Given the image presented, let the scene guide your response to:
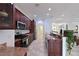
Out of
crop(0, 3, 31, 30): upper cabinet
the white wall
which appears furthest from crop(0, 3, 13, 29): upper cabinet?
the white wall

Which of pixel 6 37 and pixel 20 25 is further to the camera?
pixel 20 25

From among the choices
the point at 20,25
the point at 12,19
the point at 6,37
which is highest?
the point at 12,19

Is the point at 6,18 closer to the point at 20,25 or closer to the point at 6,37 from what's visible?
the point at 6,37

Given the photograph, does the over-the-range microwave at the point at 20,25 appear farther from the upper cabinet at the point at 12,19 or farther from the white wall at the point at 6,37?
the white wall at the point at 6,37

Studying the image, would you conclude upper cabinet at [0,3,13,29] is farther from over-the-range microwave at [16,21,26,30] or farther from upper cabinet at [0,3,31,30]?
over-the-range microwave at [16,21,26,30]

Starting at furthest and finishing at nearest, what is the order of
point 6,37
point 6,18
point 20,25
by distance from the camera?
point 20,25 → point 6,18 → point 6,37

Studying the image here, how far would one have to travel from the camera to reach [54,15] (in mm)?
3322

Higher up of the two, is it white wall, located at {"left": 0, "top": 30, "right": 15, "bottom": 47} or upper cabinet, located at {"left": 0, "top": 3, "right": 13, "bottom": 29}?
upper cabinet, located at {"left": 0, "top": 3, "right": 13, "bottom": 29}

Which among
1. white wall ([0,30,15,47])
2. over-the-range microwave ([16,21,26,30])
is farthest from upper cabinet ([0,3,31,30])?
white wall ([0,30,15,47])

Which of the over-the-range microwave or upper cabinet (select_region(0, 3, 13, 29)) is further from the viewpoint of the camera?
the over-the-range microwave

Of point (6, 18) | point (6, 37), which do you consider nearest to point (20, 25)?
point (6, 18)

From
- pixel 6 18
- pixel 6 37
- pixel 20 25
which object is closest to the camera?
pixel 6 37

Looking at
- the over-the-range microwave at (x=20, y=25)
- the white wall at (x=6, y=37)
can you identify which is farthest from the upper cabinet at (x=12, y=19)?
the white wall at (x=6, y=37)

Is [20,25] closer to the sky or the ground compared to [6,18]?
closer to the ground
